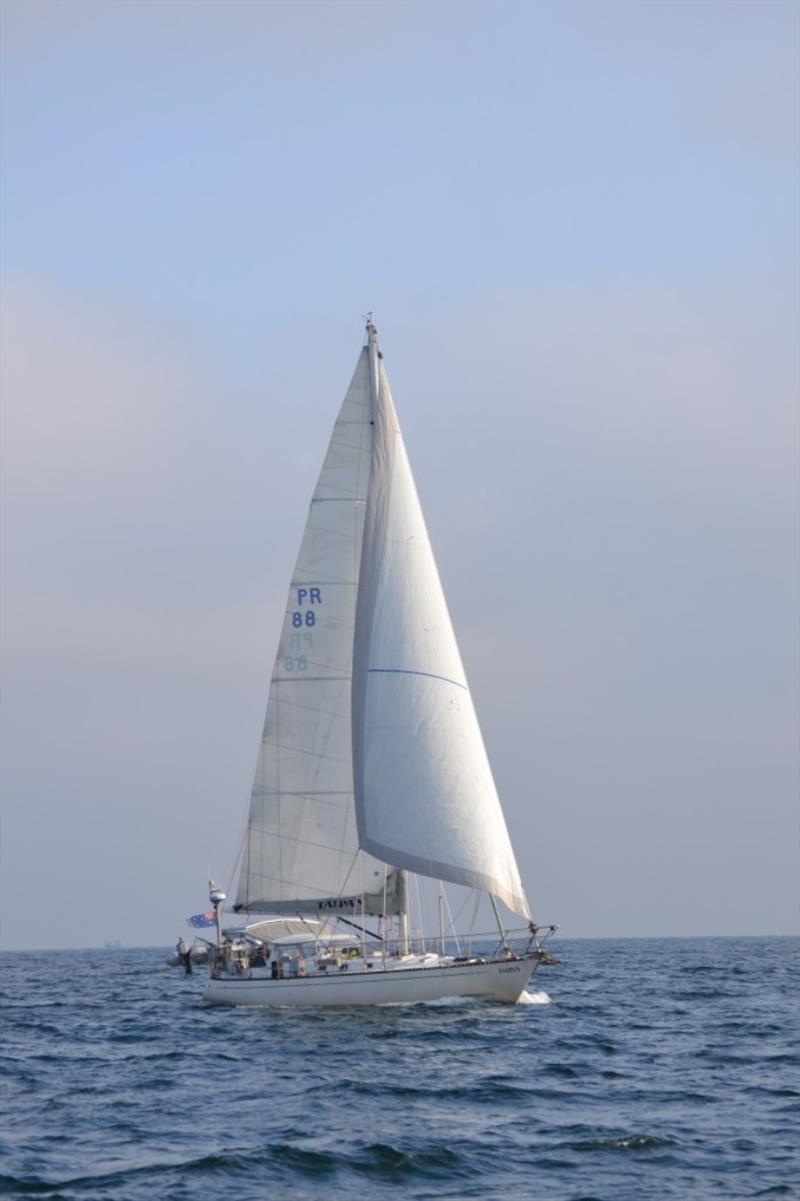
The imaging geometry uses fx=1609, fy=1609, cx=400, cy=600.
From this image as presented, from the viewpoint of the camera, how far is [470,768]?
4088 cm

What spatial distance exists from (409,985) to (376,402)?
1573 centimetres

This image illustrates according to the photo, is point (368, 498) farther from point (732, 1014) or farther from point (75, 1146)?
point (75, 1146)

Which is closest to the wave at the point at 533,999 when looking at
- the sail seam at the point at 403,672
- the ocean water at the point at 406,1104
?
the ocean water at the point at 406,1104

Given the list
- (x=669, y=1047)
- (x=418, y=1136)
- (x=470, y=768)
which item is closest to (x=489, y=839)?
(x=470, y=768)

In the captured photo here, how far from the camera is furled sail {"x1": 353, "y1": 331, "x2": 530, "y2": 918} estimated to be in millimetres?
39906

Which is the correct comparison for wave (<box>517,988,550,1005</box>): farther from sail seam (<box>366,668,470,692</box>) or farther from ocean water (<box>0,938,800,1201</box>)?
sail seam (<box>366,668,470,692</box>)

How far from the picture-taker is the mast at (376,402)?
140 feet

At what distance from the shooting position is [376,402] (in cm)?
4422

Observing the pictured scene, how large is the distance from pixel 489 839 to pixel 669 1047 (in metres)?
7.23

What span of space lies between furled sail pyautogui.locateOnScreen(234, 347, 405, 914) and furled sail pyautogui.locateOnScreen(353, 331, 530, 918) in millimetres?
1298

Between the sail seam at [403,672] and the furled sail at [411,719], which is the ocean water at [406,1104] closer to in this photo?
the furled sail at [411,719]

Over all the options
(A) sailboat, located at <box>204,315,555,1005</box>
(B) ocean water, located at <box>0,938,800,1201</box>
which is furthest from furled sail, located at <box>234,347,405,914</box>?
(B) ocean water, located at <box>0,938,800,1201</box>

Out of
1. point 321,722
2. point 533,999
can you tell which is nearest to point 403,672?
point 321,722

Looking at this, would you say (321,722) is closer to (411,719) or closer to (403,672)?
(403,672)
